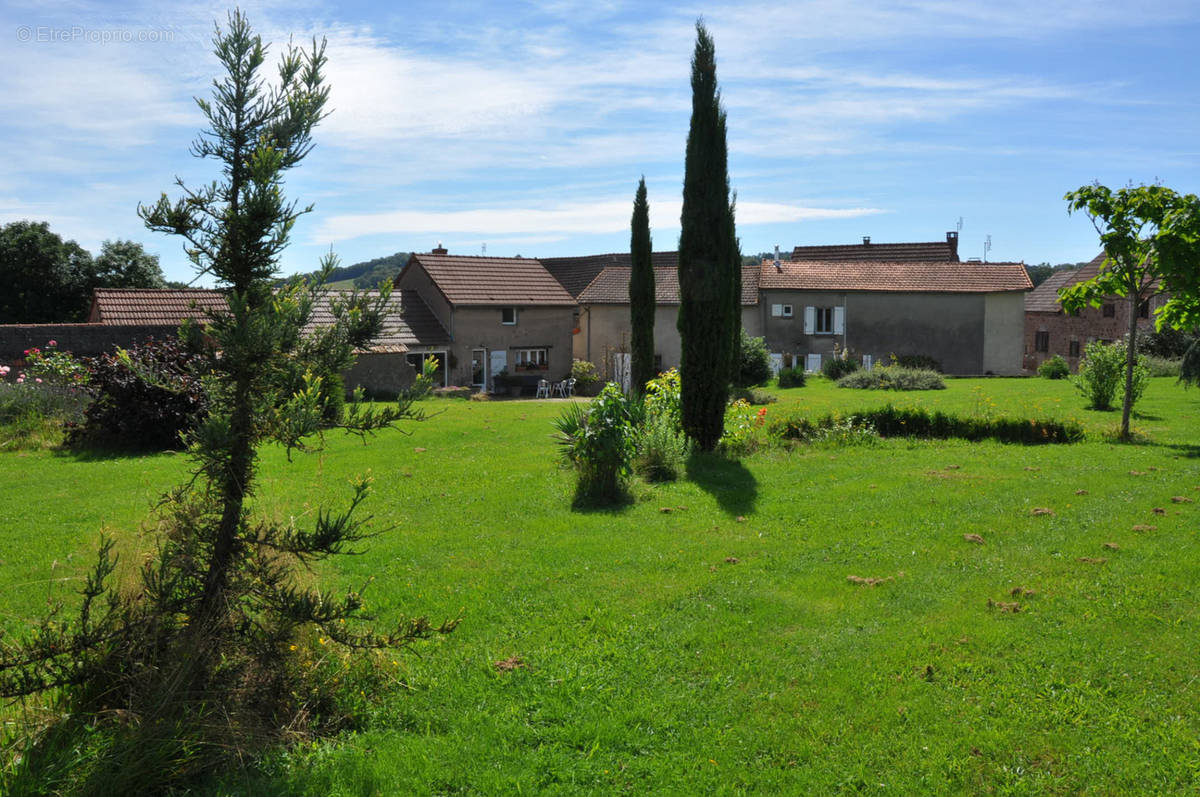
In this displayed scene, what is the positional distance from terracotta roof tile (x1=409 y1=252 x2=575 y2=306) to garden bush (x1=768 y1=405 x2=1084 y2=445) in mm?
20931

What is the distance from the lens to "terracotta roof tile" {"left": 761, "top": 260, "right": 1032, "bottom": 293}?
39.4m

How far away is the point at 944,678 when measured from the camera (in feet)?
18.7

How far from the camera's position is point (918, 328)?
39750 millimetres

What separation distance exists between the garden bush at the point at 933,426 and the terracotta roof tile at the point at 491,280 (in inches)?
824

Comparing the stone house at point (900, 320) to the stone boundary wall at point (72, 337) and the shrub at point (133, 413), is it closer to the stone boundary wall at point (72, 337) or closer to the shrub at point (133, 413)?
the stone boundary wall at point (72, 337)

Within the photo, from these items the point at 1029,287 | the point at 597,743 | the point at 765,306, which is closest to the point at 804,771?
the point at 597,743

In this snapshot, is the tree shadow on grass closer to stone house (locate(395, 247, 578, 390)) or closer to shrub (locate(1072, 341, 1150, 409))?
shrub (locate(1072, 341, 1150, 409))

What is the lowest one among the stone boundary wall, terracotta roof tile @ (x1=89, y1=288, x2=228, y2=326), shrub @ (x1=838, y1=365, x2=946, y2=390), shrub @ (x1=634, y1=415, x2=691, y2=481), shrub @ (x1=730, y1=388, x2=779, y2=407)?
shrub @ (x1=634, y1=415, x2=691, y2=481)

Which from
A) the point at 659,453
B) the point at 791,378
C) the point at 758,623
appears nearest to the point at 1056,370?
the point at 791,378

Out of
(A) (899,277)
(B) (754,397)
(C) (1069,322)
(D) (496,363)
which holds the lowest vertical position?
(B) (754,397)

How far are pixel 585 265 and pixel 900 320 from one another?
56.8 feet

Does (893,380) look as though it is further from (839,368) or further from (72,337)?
(72,337)

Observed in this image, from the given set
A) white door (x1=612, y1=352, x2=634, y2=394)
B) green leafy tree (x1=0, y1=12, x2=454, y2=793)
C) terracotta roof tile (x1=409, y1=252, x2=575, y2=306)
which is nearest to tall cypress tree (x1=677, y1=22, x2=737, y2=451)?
green leafy tree (x1=0, y1=12, x2=454, y2=793)

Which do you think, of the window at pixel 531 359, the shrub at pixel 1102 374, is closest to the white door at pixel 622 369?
the window at pixel 531 359
